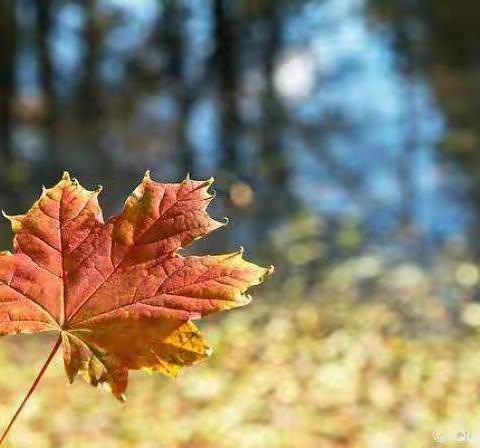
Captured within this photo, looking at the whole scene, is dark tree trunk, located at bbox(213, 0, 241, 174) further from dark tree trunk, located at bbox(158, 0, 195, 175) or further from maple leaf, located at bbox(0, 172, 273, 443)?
maple leaf, located at bbox(0, 172, 273, 443)

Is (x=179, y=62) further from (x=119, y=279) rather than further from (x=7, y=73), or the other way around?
(x=119, y=279)

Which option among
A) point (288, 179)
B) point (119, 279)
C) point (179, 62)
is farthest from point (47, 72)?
point (119, 279)


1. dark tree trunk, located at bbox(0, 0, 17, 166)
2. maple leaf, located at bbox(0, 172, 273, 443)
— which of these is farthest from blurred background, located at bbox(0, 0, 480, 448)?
maple leaf, located at bbox(0, 172, 273, 443)

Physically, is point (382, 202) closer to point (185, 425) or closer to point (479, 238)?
point (479, 238)

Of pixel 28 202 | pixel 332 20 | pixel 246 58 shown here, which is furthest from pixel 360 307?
pixel 332 20

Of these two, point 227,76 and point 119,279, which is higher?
point 227,76

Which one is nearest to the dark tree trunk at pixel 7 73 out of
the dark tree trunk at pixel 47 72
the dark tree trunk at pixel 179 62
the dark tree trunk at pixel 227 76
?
the dark tree trunk at pixel 47 72
